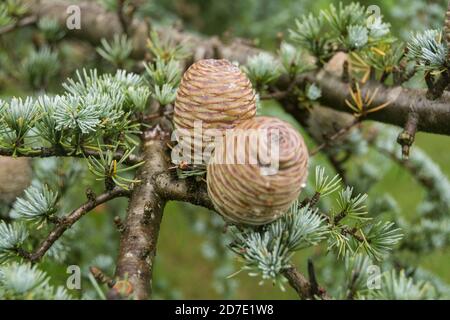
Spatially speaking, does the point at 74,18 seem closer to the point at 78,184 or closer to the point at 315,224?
the point at 78,184

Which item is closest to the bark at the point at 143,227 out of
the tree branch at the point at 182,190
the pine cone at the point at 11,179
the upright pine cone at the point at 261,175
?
the tree branch at the point at 182,190

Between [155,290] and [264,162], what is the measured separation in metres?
1.19

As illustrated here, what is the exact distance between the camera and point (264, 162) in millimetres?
577

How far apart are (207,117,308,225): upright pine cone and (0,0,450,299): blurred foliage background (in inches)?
29.5

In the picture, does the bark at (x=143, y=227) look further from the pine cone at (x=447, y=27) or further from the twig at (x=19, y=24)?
the twig at (x=19, y=24)

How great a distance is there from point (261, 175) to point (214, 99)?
14cm

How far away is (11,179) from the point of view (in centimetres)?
Result: 103

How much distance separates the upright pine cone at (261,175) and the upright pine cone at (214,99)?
57 mm

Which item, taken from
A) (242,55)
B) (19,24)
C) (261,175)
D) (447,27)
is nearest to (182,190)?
(261,175)

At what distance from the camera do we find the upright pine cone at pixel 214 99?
0.67 m

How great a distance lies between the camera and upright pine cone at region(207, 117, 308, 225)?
58 centimetres

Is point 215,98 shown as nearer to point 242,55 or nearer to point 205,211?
point 242,55
